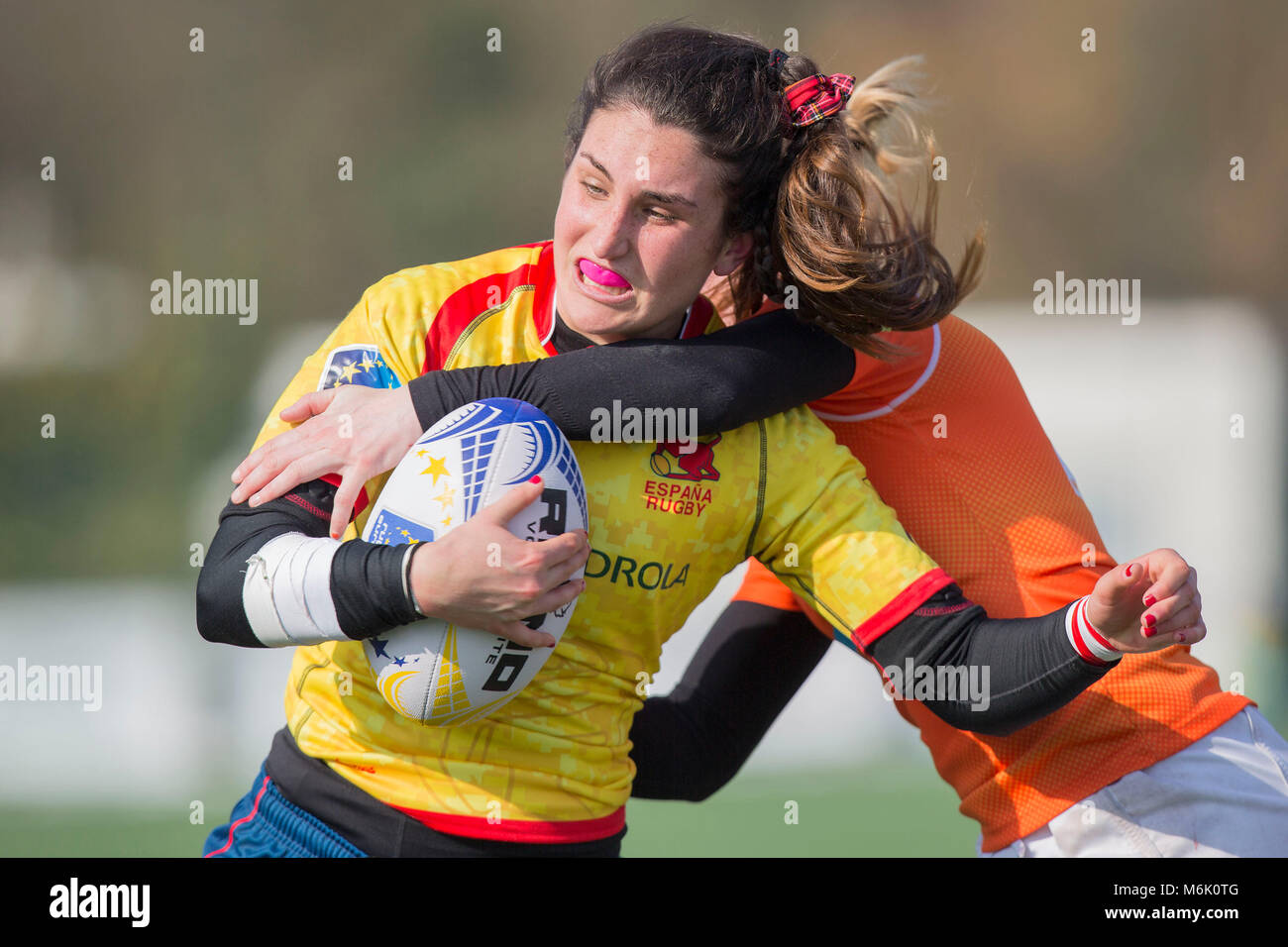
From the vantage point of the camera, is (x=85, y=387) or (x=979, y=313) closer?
(x=979, y=313)

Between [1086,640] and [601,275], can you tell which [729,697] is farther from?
[601,275]

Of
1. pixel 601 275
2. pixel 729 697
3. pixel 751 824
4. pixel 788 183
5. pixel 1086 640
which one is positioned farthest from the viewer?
pixel 751 824

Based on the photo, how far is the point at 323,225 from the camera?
330 inches

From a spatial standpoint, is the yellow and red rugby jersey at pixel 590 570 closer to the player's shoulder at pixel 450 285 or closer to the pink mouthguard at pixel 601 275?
the player's shoulder at pixel 450 285

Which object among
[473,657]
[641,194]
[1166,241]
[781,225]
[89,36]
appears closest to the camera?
[473,657]

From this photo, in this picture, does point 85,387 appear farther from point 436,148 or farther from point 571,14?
point 571,14

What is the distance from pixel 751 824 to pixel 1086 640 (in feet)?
9.87

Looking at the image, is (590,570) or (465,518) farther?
(590,570)

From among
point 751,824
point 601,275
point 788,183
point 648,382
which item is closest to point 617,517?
point 648,382

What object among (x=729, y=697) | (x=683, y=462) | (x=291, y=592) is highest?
(x=683, y=462)

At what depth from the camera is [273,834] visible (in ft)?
6.47

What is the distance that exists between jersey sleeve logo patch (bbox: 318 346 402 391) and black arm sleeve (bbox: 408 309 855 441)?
88 mm

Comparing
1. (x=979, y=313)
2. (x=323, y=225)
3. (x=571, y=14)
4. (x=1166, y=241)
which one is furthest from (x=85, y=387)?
(x=1166, y=241)

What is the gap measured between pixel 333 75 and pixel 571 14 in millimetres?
1661
